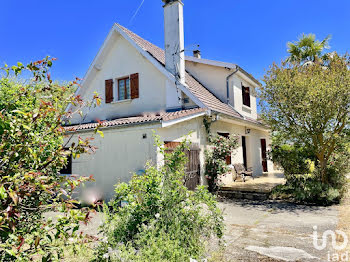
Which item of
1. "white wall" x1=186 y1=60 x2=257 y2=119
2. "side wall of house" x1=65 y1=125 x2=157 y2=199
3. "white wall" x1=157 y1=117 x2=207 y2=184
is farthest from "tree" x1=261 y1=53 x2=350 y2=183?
"side wall of house" x1=65 y1=125 x2=157 y2=199

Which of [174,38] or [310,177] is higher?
[174,38]

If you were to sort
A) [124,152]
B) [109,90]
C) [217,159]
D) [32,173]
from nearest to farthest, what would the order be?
[32,173] → [124,152] → [217,159] → [109,90]

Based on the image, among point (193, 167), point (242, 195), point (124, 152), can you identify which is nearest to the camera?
point (124, 152)

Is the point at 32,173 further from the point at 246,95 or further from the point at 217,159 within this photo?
the point at 246,95

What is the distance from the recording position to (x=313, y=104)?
859 cm

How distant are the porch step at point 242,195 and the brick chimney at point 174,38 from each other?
5.38m

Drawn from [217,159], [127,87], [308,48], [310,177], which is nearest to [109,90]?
[127,87]

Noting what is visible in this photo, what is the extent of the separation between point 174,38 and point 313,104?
6.67 m

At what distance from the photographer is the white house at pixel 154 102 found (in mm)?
8641

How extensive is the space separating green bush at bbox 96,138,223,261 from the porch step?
20.2 feet

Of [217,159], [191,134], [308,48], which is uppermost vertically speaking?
[308,48]

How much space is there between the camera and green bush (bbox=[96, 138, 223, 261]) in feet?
11.5

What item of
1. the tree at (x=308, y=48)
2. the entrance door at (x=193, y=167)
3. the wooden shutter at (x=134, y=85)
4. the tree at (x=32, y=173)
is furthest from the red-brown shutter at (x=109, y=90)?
the tree at (x=308, y=48)

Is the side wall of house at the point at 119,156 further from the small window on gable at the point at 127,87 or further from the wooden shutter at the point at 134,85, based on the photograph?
the small window on gable at the point at 127,87
